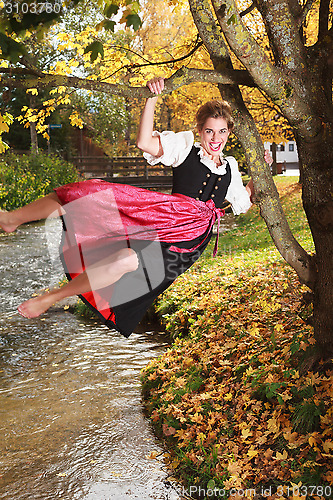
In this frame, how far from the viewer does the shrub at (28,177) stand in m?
17.5

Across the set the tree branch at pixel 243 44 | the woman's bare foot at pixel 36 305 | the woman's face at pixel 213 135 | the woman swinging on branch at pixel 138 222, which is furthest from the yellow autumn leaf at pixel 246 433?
the tree branch at pixel 243 44

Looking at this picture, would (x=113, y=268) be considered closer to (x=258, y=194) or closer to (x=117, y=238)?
(x=117, y=238)

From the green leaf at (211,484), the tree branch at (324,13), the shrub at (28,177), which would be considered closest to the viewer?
the tree branch at (324,13)

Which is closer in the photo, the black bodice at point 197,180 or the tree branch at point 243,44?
the tree branch at point 243,44

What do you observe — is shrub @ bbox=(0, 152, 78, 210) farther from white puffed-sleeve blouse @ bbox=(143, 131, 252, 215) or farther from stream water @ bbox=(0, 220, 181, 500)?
white puffed-sleeve blouse @ bbox=(143, 131, 252, 215)

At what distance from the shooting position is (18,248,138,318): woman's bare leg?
321cm

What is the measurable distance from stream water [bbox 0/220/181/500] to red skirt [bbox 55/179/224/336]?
171 cm

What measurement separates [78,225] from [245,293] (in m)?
3.66

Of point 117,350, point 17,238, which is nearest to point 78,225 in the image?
point 117,350

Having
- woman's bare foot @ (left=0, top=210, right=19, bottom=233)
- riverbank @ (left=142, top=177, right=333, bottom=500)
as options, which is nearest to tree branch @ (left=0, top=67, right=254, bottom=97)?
woman's bare foot @ (left=0, top=210, right=19, bottom=233)

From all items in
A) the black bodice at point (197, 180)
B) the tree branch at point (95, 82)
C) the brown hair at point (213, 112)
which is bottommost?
the black bodice at point (197, 180)

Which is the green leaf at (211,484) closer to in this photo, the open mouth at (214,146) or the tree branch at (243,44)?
the open mouth at (214,146)

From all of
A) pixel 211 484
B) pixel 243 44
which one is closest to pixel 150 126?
pixel 243 44

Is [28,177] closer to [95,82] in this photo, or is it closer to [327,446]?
[95,82]
